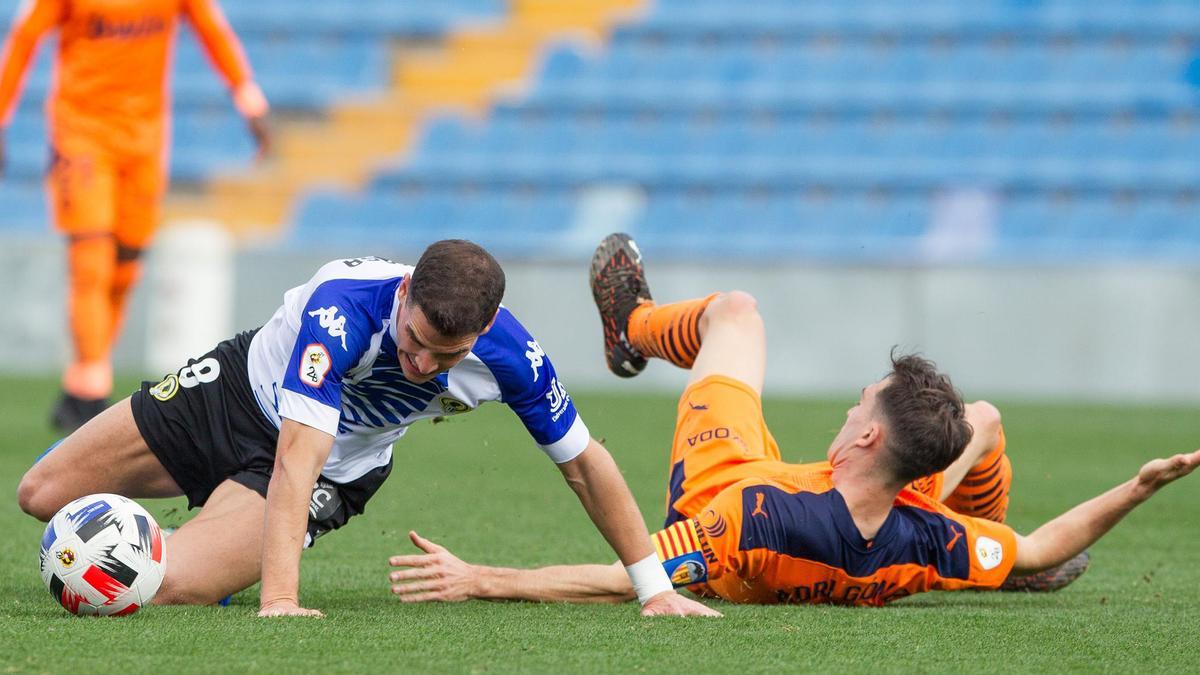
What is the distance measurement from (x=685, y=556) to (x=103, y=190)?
4.54 meters

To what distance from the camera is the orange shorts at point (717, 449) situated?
14.7 ft

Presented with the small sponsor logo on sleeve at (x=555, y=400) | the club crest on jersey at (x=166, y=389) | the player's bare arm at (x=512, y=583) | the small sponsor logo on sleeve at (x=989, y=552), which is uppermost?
the small sponsor logo on sleeve at (x=555, y=400)

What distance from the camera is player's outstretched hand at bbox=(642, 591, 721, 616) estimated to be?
393 cm

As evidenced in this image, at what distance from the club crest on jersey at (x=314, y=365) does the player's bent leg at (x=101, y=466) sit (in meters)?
1.02

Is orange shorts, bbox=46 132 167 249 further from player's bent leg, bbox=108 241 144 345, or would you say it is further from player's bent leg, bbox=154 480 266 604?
player's bent leg, bbox=154 480 266 604

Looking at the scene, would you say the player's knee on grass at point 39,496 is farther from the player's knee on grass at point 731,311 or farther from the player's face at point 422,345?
the player's knee on grass at point 731,311

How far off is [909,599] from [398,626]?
1.55 m

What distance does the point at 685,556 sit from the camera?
4105 millimetres

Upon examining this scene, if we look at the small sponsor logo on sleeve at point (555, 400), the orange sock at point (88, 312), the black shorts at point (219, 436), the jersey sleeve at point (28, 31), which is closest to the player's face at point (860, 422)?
the small sponsor logo on sleeve at point (555, 400)

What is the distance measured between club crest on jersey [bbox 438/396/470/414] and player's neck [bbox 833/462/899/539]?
0.97 meters

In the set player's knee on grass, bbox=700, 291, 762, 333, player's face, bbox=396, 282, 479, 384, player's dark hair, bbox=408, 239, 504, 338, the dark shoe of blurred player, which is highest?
player's dark hair, bbox=408, 239, 504, 338

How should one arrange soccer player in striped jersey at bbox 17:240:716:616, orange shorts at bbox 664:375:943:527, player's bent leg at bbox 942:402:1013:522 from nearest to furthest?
soccer player in striped jersey at bbox 17:240:716:616
orange shorts at bbox 664:375:943:527
player's bent leg at bbox 942:402:1013:522

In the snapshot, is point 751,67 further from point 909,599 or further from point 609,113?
point 909,599

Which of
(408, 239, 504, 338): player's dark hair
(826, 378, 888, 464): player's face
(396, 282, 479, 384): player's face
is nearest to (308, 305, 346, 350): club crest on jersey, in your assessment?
(396, 282, 479, 384): player's face
